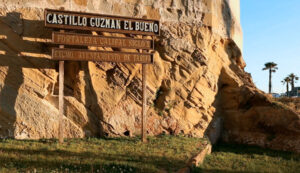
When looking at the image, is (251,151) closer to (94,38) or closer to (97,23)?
(94,38)

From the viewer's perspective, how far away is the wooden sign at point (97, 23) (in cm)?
956

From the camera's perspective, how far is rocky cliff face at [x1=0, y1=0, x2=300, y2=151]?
10242mm

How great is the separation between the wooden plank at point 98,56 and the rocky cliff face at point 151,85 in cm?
133

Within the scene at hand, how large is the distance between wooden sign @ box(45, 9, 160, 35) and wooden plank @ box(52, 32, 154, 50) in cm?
34

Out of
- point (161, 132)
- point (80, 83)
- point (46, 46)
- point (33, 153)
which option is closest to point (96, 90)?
point (80, 83)

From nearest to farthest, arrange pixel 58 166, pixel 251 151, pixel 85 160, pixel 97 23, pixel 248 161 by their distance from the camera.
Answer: pixel 58 166 < pixel 85 160 < pixel 248 161 < pixel 97 23 < pixel 251 151

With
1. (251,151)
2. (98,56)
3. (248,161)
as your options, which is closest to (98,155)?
(98,56)

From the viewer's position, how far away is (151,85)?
40.1ft

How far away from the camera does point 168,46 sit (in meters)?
12.6

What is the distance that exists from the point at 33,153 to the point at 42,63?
4.33 metres

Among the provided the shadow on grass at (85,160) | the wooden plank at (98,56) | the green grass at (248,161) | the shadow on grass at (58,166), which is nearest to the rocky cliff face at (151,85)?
the green grass at (248,161)

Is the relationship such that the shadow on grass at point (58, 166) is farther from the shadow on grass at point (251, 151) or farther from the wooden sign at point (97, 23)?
Answer: the shadow on grass at point (251, 151)

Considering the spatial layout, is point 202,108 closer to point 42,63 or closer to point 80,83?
point 80,83

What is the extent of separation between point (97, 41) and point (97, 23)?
0.75 metres
